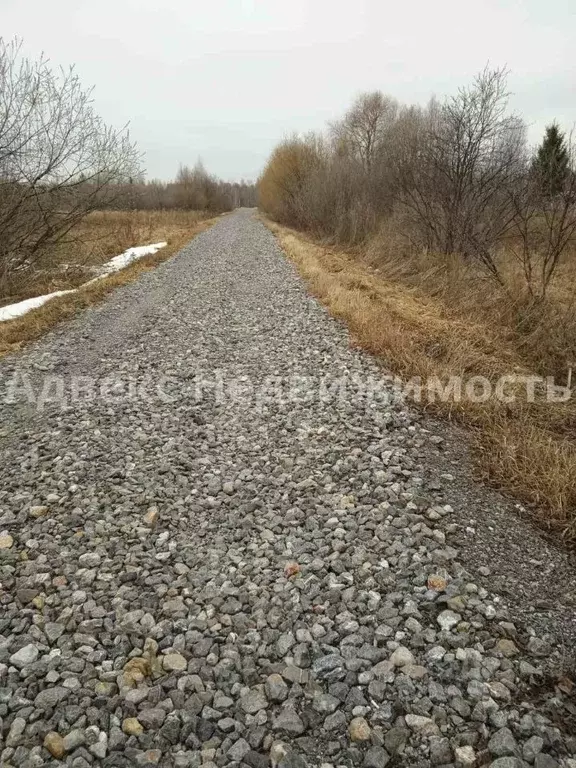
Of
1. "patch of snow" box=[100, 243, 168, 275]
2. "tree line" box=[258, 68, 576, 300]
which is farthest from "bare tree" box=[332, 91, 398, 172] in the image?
"patch of snow" box=[100, 243, 168, 275]

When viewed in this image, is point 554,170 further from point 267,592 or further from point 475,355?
point 267,592

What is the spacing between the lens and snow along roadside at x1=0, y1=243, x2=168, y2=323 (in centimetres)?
951

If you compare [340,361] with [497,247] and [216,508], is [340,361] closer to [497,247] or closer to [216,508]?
[216,508]

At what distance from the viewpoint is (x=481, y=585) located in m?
2.96

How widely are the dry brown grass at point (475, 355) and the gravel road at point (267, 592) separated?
383mm

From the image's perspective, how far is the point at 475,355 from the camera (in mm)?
6820

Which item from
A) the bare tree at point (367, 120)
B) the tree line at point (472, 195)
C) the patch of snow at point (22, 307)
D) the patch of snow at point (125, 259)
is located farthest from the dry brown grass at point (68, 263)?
the bare tree at point (367, 120)

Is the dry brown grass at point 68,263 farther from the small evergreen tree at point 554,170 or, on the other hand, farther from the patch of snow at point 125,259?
the small evergreen tree at point 554,170

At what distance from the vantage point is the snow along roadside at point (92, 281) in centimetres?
951

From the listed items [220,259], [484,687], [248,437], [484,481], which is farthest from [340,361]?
[220,259]

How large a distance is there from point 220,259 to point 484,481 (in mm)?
15436

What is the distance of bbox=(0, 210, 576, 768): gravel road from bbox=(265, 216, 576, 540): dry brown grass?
0.38 meters

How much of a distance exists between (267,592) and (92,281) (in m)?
12.2

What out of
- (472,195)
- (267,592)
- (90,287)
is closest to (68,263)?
(90,287)
